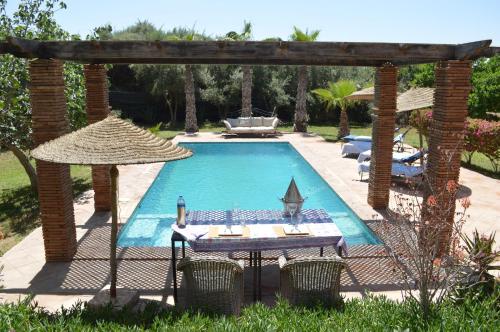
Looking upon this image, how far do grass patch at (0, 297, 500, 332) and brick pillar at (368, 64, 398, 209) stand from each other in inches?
198

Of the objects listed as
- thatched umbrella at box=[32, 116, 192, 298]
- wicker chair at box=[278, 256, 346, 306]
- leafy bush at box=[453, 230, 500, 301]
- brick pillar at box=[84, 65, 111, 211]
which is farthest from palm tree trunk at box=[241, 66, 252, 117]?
leafy bush at box=[453, 230, 500, 301]

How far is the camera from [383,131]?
9133mm

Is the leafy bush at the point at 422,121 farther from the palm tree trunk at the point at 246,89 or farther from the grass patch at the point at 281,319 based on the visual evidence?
the grass patch at the point at 281,319

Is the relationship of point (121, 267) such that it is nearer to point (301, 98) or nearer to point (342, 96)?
point (342, 96)

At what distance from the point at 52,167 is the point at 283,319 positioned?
182 inches

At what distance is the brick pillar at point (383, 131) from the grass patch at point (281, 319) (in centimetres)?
502

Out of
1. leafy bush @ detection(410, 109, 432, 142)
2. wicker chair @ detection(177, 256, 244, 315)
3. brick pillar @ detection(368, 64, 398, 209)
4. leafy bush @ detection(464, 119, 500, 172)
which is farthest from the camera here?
leafy bush @ detection(410, 109, 432, 142)

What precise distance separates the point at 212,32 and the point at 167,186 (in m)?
21.5

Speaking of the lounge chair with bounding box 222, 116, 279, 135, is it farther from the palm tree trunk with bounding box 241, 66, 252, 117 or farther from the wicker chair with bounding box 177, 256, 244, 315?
the wicker chair with bounding box 177, 256, 244, 315

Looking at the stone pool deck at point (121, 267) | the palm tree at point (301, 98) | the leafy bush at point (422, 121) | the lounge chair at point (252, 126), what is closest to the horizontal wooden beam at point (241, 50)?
the stone pool deck at point (121, 267)

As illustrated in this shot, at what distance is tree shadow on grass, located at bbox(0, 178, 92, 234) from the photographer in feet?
28.6

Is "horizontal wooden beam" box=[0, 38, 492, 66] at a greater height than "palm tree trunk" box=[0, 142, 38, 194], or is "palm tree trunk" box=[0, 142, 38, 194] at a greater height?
"horizontal wooden beam" box=[0, 38, 492, 66]

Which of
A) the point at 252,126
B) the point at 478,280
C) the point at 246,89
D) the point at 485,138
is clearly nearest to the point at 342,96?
the point at 252,126

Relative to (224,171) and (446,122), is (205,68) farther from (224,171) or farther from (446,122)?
(446,122)
